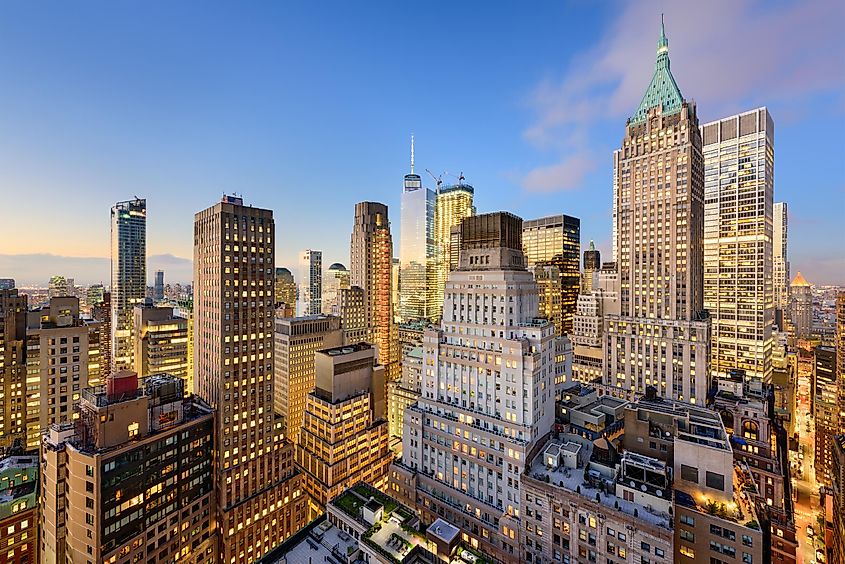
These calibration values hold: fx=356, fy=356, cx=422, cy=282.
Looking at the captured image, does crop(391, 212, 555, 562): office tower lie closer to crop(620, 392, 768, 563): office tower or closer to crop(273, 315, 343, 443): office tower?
crop(620, 392, 768, 563): office tower

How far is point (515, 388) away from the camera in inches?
3155

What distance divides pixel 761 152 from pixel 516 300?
17151 centimetres

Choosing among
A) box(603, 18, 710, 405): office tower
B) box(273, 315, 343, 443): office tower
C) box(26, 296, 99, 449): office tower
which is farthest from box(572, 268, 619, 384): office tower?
box(26, 296, 99, 449): office tower

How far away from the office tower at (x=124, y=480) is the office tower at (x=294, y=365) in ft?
229

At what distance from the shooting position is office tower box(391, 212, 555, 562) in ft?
252

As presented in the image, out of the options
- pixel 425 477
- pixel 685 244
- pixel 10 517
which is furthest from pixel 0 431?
pixel 685 244

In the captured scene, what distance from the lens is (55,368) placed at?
11225 centimetres

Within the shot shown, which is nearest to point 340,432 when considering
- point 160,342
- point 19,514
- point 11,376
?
point 19,514

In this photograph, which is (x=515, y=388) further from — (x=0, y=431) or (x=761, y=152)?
(x=761, y=152)

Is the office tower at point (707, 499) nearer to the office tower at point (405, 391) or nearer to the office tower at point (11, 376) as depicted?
the office tower at point (405, 391)

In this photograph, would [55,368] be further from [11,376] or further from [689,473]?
[689,473]

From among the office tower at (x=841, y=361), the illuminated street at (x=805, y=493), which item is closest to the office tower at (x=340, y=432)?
the illuminated street at (x=805, y=493)

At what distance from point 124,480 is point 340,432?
58.6m

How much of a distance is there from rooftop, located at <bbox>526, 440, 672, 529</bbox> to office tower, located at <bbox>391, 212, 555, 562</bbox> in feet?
13.6
